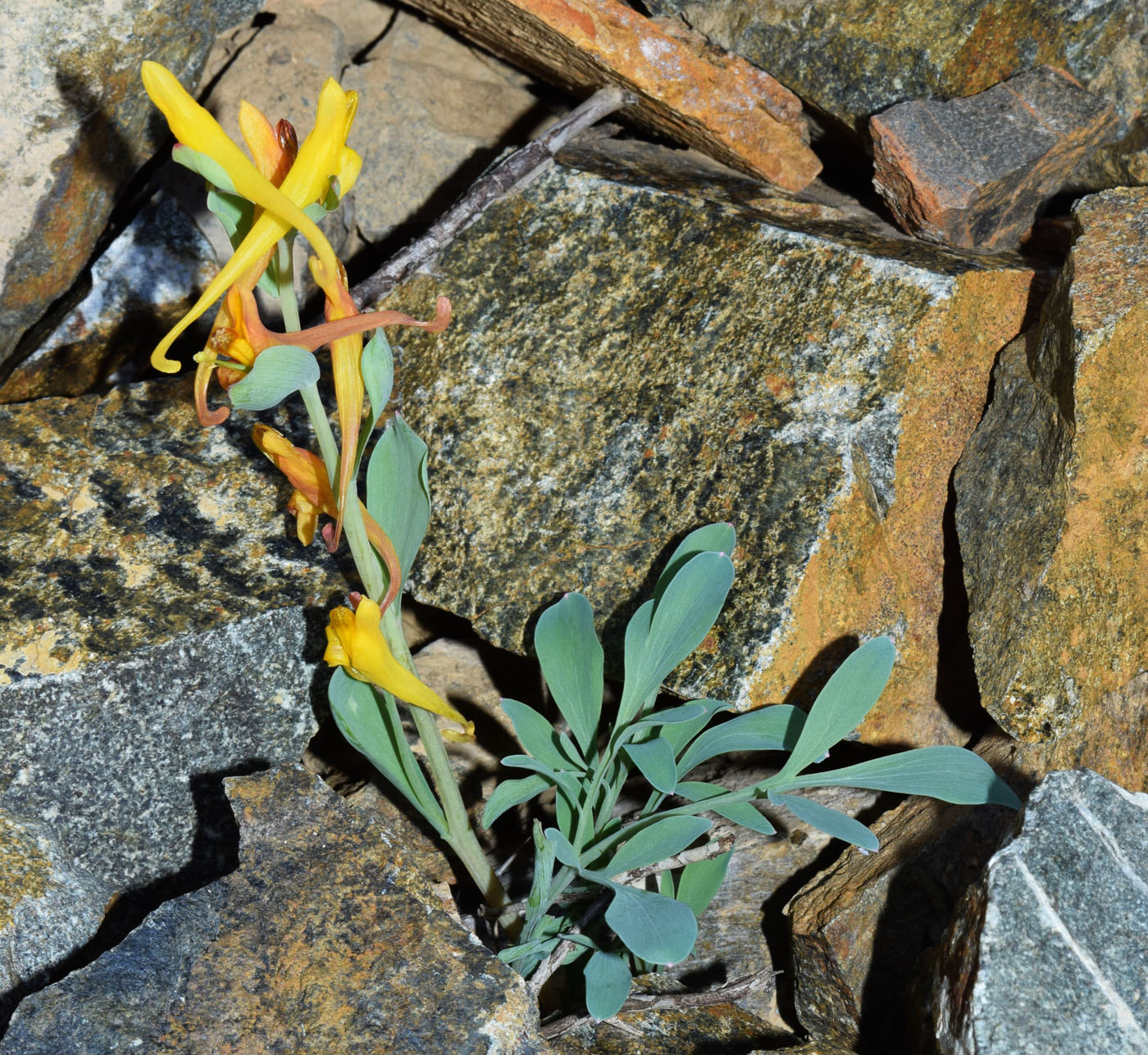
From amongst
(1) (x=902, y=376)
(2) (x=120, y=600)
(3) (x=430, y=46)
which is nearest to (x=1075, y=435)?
(1) (x=902, y=376)

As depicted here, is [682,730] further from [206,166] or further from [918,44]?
[918,44]

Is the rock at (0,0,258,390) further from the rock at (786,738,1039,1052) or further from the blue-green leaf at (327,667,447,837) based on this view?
the rock at (786,738,1039,1052)

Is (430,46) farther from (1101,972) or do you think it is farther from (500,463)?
(1101,972)

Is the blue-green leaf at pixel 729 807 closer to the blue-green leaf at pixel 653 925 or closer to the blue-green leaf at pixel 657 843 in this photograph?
the blue-green leaf at pixel 657 843

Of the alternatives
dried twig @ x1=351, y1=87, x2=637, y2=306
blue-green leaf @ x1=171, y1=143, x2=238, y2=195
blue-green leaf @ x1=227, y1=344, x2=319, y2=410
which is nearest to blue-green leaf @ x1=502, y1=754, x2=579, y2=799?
blue-green leaf @ x1=227, y1=344, x2=319, y2=410

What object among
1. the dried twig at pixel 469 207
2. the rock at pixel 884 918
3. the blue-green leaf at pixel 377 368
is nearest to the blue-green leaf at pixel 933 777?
the rock at pixel 884 918
